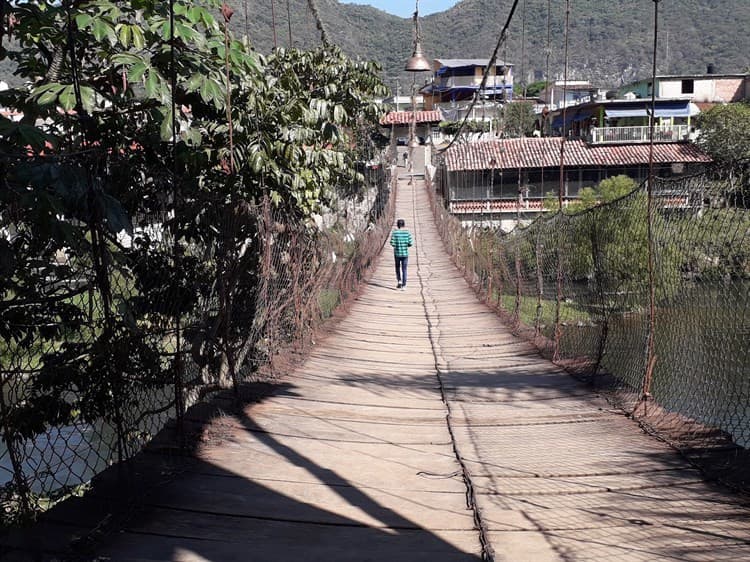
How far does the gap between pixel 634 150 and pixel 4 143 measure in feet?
86.2

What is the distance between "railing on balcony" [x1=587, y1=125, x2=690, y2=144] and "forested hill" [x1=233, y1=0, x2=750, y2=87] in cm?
2484

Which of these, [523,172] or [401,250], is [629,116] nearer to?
[523,172]

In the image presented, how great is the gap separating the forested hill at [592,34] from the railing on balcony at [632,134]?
24.8 metres

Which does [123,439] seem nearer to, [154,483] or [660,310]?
[154,483]

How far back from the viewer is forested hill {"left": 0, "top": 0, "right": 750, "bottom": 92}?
54500mm

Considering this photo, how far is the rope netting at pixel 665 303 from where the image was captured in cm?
277

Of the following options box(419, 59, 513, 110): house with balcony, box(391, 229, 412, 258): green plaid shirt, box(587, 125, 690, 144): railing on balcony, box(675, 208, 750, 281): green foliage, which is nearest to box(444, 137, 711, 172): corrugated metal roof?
box(587, 125, 690, 144): railing on balcony

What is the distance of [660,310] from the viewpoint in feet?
12.1

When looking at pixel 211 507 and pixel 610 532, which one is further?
pixel 211 507

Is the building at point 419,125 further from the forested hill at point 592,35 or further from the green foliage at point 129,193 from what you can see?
Answer: the green foliage at point 129,193

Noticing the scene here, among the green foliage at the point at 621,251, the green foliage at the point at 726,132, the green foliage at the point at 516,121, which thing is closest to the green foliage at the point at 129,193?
the green foliage at the point at 621,251

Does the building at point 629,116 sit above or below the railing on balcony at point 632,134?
above

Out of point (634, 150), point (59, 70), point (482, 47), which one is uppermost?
point (482, 47)

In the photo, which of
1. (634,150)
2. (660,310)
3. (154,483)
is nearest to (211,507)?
(154,483)
